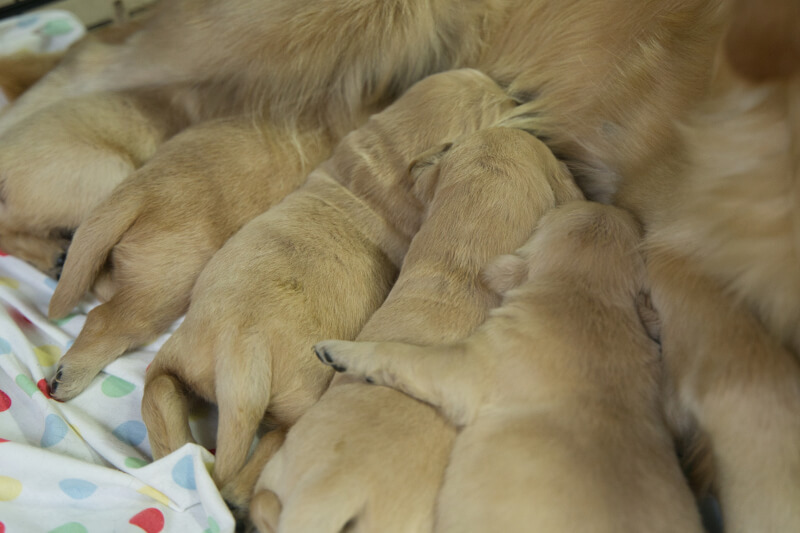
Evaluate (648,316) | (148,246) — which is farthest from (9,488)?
(648,316)

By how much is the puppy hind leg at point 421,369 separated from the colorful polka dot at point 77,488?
1.23 feet

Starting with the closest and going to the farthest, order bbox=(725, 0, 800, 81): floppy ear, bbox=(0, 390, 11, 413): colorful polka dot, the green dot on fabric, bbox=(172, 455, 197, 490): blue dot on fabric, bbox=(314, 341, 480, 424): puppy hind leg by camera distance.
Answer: bbox=(725, 0, 800, 81): floppy ear, bbox=(314, 341, 480, 424): puppy hind leg, bbox=(172, 455, 197, 490): blue dot on fabric, bbox=(0, 390, 11, 413): colorful polka dot, the green dot on fabric

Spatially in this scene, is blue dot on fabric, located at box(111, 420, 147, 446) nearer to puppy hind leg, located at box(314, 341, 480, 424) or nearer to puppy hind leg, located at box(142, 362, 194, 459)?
puppy hind leg, located at box(142, 362, 194, 459)

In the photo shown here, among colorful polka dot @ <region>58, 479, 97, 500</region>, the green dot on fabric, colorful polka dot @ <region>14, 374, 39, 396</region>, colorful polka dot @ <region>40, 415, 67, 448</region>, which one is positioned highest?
the green dot on fabric

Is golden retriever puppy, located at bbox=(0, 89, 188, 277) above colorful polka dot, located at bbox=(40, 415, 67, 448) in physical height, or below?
above

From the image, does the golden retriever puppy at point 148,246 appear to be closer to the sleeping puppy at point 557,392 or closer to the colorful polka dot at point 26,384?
the colorful polka dot at point 26,384

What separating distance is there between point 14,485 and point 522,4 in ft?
3.62

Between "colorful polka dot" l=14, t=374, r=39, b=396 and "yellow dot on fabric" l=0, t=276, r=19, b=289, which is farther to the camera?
"yellow dot on fabric" l=0, t=276, r=19, b=289

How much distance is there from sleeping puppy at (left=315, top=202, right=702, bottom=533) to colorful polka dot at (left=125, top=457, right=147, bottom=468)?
32 cm

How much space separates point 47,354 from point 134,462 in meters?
0.30

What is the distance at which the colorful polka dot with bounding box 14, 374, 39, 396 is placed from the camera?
108cm

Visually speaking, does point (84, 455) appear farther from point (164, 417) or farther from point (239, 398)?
point (239, 398)

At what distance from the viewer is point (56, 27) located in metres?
1.86

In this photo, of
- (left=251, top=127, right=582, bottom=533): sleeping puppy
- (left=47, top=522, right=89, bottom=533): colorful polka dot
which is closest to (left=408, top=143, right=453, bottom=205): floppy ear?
(left=251, top=127, right=582, bottom=533): sleeping puppy
